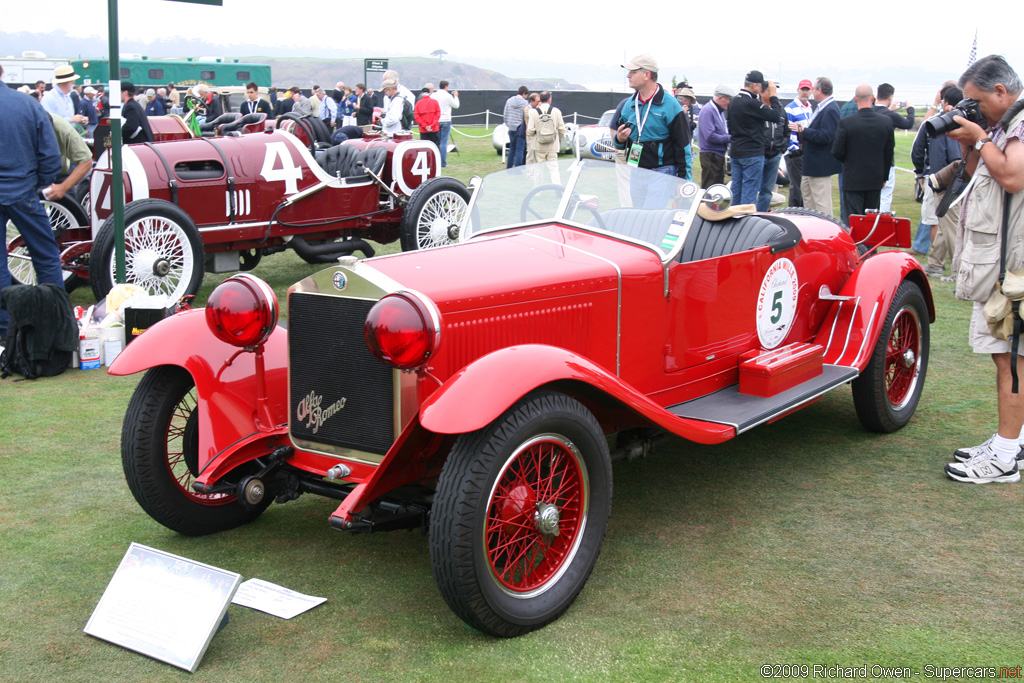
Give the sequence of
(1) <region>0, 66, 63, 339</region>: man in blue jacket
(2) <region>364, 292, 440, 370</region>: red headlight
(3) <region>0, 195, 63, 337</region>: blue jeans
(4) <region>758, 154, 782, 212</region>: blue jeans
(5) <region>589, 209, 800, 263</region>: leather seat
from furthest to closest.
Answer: (4) <region>758, 154, 782, 212</region>: blue jeans < (3) <region>0, 195, 63, 337</region>: blue jeans < (1) <region>0, 66, 63, 339</region>: man in blue jacket < (5) <region>589, 209, 800, 263</region>: leather seat < (2) <region>364, 292, 440, 370</region>: red headlight

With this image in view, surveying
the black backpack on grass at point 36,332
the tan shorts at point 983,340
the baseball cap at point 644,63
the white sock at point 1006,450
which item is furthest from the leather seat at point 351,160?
the white sock at point 1006,450

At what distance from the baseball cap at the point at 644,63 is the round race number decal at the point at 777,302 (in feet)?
10.3

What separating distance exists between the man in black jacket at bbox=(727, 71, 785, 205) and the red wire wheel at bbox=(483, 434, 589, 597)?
7.78 m

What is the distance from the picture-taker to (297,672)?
278 centimetres

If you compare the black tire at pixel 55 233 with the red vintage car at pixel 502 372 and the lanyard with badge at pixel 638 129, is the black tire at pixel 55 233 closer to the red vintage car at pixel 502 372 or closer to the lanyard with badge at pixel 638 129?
the red vintage car at pixel 502 372

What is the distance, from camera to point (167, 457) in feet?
11.8

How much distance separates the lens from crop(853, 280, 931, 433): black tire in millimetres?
4832

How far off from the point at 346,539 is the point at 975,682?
93.4 inches

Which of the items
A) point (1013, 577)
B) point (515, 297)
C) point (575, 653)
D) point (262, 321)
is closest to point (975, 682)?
point (1013, 577)

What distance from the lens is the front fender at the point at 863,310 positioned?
4.70 meters

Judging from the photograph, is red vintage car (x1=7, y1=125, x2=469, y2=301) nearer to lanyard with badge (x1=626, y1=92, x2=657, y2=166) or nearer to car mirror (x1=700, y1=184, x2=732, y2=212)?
lanyard with badge (x1=626, y1=92, x2=657, y2=166)

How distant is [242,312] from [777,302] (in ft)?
8.77

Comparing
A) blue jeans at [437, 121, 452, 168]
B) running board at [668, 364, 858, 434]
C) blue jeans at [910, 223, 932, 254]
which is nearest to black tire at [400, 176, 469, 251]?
running board at [668, 364, 858, 434]

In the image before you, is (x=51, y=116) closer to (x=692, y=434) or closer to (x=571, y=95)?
(x=692, y=434)
